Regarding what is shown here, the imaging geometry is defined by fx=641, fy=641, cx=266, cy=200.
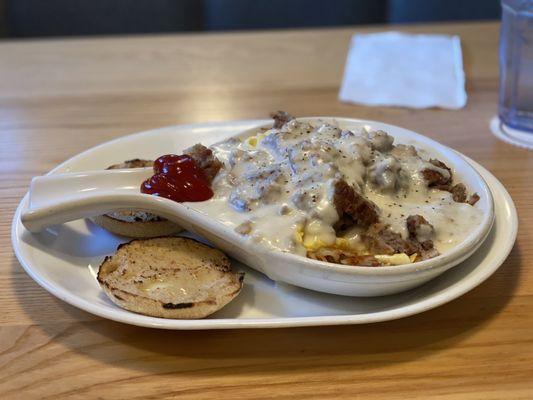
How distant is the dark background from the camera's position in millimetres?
3260

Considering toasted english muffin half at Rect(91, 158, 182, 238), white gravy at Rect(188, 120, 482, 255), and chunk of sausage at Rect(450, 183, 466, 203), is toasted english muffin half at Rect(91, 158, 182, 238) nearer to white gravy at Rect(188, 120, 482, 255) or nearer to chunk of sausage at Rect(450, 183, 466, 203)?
white gravy at Rect(188, 120, 482, 255)

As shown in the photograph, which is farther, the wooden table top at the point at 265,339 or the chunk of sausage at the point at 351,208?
the chunk of sausage at the point at 351,208

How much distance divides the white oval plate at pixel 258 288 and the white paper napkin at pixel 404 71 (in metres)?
0.70

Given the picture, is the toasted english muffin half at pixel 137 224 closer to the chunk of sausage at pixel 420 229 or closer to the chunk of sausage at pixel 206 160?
the chunk of sausage at pixel 206 160

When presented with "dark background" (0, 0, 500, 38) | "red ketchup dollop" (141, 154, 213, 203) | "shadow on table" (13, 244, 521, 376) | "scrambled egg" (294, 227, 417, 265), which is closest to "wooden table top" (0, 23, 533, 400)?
"shadow on table" (13, 244, 521, 376)

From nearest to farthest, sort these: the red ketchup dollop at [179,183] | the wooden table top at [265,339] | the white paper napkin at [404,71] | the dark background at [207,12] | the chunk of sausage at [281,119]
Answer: the wooden table top at [265,339]
the red ketchup dollop at [179,183]
the chunk of sausage at [281,119]
the white paper napkin at [404,71]
the dark background at [207,12]

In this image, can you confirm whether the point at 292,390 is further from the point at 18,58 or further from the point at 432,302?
the point at 18,58

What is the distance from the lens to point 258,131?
1467 millimetres

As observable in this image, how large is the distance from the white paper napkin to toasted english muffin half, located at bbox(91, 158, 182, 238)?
3.13 ft

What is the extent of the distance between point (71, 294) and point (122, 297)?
0.28 feet

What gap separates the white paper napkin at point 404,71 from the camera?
81.0 inches

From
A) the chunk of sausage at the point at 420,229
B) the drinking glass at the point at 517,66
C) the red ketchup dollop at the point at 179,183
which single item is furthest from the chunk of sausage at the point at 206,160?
the drinking glass at the point at 517,66

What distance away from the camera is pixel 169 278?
114 centimetres

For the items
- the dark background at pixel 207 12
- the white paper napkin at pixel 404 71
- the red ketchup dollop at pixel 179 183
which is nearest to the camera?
the red ketchup dollop at pixel 179 183
